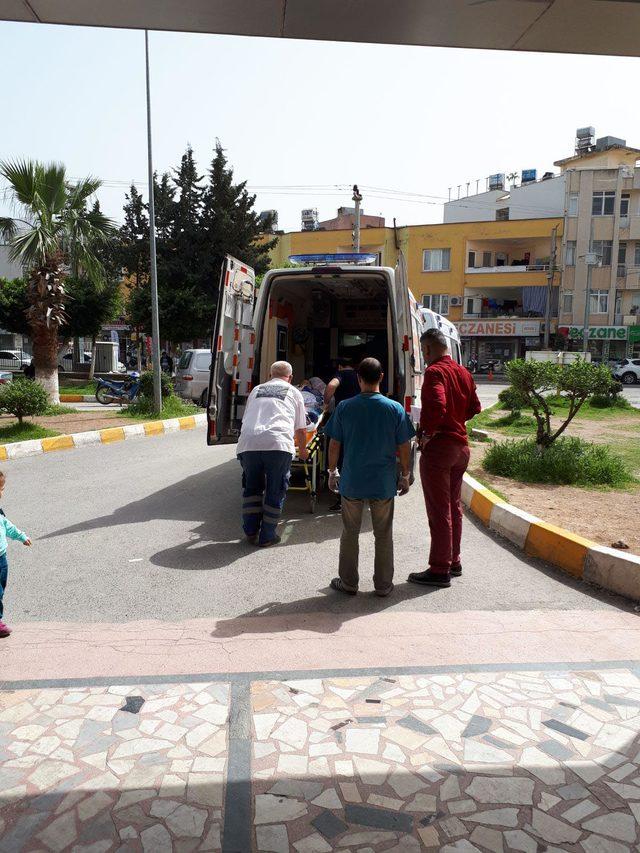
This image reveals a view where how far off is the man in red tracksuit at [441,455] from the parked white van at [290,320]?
203 cm

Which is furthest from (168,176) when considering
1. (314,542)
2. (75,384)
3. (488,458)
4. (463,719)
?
(463,719)

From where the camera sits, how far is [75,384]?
28.1 meters

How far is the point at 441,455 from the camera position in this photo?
16.4ft

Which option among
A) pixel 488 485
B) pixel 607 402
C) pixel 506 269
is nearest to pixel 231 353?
pixel 488 485

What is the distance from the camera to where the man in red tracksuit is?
4949mm

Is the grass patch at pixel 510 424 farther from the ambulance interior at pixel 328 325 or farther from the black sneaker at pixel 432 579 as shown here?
the black sneaker at pixel 432 579

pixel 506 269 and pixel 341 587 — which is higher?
pixel 506 269

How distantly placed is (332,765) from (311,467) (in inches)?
174

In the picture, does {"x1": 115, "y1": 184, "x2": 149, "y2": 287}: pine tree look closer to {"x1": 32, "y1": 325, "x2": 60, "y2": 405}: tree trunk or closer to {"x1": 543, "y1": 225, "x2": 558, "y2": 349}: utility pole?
{"x1": 32, "y1": 325, "x2": 60, "y2": 405}: tree trunk

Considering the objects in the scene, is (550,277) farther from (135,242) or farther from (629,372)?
(135,242)

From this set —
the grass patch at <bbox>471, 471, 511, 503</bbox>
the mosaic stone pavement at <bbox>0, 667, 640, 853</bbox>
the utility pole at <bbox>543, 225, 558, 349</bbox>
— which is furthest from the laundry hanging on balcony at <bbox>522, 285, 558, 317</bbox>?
the mosaic stone pavement at <bbox>0, 667, 640, 853</bbox>

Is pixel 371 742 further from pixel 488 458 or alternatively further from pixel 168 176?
pixel 168 176

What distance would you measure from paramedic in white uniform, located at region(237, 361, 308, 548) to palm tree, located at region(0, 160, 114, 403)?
12.1 metres

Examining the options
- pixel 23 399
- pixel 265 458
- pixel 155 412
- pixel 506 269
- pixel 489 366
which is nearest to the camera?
pixel 265 458
